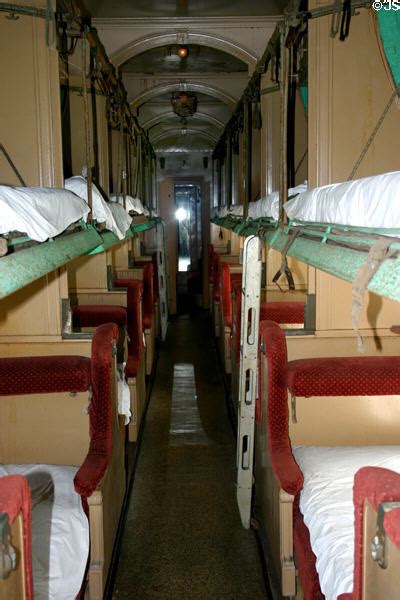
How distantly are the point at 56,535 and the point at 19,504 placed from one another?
1331 mm

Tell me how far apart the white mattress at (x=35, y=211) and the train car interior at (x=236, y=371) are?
0.6 inches

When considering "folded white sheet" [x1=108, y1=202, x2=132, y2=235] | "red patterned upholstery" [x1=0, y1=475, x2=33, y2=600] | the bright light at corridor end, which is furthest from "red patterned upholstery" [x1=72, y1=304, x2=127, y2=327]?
the bright light at corridor end

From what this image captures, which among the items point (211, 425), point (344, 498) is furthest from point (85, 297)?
point (344, 498)

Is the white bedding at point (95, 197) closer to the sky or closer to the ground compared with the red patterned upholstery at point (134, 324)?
closer to the sky

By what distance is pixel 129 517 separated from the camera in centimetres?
466

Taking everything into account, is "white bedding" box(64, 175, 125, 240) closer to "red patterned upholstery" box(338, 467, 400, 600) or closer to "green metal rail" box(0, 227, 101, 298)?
"green metal rail" box(0, 227, 101, 298)

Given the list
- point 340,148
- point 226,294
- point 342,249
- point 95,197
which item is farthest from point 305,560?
point 226,294

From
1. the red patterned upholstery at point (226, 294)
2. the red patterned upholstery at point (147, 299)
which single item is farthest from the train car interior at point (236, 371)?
the red patterned upholstery at point (147, 299)

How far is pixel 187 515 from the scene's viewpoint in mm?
4691

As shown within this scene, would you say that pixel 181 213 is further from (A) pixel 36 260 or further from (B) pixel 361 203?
(B) pixel 361 203

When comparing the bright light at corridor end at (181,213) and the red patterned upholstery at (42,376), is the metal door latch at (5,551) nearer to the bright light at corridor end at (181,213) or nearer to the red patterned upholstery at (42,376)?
the red patterned upholstery at (42,376)

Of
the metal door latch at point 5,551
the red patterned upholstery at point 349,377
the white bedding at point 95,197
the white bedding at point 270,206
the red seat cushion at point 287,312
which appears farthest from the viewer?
the red seat cushion at point 287,312

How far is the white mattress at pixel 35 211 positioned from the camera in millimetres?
2203

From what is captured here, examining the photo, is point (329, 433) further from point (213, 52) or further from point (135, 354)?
point (213, 52)
